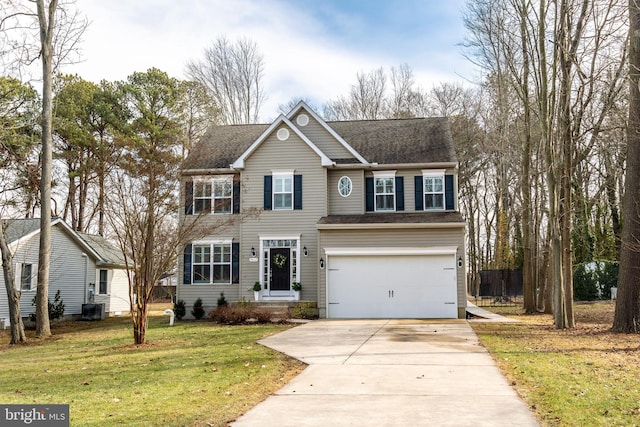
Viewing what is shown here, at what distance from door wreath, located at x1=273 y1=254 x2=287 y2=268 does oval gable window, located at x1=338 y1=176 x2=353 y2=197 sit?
11.0ft

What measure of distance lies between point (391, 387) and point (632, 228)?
377 inches

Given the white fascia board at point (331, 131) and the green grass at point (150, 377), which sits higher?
the white fascia board at point (331, 131)

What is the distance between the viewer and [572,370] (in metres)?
9.16

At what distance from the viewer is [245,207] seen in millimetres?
22219

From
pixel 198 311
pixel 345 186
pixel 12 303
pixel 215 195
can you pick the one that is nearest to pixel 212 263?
pixel 198 311

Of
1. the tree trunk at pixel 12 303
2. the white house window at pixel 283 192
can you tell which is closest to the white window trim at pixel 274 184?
the white house window at pixel 283 192

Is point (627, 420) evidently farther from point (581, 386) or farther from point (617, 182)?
point (617, 182)

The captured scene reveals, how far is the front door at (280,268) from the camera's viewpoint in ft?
71.6

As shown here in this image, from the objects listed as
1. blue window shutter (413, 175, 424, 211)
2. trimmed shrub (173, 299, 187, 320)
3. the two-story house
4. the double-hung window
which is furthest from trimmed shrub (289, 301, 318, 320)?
blue window shutter (413, 175, 424, 211)

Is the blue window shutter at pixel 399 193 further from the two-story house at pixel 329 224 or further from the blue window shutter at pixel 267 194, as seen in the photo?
the blue window shutter at pixel 267 194

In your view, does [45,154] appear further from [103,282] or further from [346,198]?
[103,282]

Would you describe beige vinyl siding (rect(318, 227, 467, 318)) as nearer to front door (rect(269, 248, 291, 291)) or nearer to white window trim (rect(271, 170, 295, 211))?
→ front door (rect(269, 248, 291, 291))

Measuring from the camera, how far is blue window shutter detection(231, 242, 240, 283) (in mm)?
22250

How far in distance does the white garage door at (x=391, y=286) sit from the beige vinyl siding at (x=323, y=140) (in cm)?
430
